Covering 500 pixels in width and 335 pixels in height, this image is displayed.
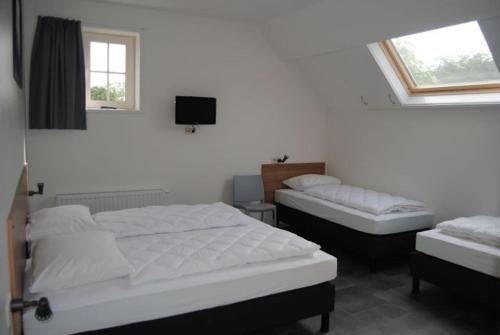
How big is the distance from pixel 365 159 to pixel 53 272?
154 inches

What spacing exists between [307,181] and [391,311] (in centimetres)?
219

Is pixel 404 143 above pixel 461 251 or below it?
above

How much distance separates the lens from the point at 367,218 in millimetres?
3832

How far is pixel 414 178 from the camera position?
439cm

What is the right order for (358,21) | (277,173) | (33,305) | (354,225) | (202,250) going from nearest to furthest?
(33,305), (202,250), (358,21), (354,225), (277,173)

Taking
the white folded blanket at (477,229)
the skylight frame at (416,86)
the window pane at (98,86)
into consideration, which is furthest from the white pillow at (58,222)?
the skylight frame at (416,86)

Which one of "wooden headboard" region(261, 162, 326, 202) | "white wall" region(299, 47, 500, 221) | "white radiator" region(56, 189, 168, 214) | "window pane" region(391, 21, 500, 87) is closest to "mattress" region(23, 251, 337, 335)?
"white wall" region(299, 47, 500, 221)

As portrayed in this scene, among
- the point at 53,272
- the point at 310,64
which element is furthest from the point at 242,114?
the point at 53,272

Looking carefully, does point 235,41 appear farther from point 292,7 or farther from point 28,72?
point 28,72

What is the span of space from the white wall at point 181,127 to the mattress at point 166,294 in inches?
89.7

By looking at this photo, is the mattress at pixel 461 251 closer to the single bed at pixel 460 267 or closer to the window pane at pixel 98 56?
the single bed at pixel 460 267

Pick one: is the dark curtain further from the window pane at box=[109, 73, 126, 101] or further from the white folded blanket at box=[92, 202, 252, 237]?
the white folded blanket at box=[92, 202, 252, 237]

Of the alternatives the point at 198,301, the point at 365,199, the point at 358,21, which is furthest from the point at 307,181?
the point at 198,301

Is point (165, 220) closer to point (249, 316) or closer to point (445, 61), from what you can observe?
point (249, 316)
